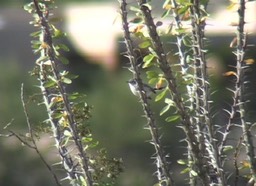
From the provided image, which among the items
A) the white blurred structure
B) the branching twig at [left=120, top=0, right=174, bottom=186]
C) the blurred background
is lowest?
the branching twig at [left=120, top=0, right=174, bottom=186]

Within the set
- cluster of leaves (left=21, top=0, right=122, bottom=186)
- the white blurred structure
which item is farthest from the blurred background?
cluster of leaves (left=21, top=0, right=122, bottom=186)

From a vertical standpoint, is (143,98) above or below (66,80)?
below

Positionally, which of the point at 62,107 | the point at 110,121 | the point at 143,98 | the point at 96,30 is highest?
the point at 96,30

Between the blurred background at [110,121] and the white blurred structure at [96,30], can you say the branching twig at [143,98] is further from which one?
the white blurred structure at [96,30]

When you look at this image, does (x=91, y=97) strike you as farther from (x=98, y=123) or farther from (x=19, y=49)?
(x=19, y=49)

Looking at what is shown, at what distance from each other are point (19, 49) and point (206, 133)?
16.3 ft

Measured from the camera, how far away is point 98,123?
4.32m

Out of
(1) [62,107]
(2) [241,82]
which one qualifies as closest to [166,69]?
(2) [241,82]

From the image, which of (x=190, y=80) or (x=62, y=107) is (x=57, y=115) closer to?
(x=62, y=107)

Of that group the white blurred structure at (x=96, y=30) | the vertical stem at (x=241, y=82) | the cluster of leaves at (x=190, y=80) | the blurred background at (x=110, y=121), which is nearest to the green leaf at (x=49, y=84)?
the cluster of leaves at (x=190, y=80)

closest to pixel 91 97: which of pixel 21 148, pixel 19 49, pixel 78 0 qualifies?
pixel 21 148

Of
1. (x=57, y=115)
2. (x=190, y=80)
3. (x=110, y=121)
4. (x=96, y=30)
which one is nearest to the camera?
(x=190, y=80)

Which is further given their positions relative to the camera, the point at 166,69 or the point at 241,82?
the point at 241,82

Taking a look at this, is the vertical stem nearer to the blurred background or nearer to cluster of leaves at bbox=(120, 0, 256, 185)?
cluster of leaves at bbox=(120, 0, 256, 185)
